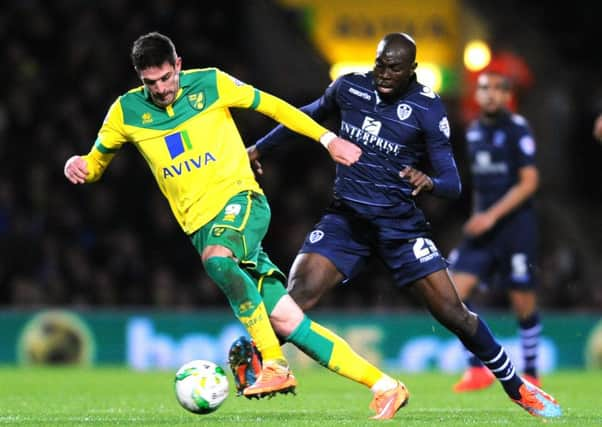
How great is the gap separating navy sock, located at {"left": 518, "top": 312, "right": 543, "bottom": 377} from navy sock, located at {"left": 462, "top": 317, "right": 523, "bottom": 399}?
2937 mm

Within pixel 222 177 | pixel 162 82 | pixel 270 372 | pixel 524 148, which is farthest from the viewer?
pixel 524 148

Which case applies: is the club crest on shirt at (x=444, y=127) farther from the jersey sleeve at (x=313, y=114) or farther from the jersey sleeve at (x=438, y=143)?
the jersey sleeve at (x=313, y=114)

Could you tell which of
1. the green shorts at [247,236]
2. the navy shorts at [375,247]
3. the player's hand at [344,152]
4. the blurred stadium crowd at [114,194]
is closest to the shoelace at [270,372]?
the green shorts at [247,236]

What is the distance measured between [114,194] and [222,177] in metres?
8.48

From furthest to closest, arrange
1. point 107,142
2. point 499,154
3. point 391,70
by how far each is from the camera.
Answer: point 499,154 → point 391,70 → point 107,142

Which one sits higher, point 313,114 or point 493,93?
point 313,114

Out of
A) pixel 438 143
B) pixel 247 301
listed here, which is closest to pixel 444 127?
pixel 438 143

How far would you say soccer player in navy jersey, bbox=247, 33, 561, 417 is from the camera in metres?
7.46

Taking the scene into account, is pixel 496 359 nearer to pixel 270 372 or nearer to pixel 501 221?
pixel 270 372

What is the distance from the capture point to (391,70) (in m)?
7.39

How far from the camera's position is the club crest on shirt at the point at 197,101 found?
23.8 ft

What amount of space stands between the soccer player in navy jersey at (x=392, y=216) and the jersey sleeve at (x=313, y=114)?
0.22 feet

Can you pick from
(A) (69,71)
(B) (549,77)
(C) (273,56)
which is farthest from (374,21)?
(A) (69,71)

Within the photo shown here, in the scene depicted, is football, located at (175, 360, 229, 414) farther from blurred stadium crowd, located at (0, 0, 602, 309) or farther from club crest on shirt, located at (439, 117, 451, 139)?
blurred stadium crowd, located at (0, 0, 602, 309)
